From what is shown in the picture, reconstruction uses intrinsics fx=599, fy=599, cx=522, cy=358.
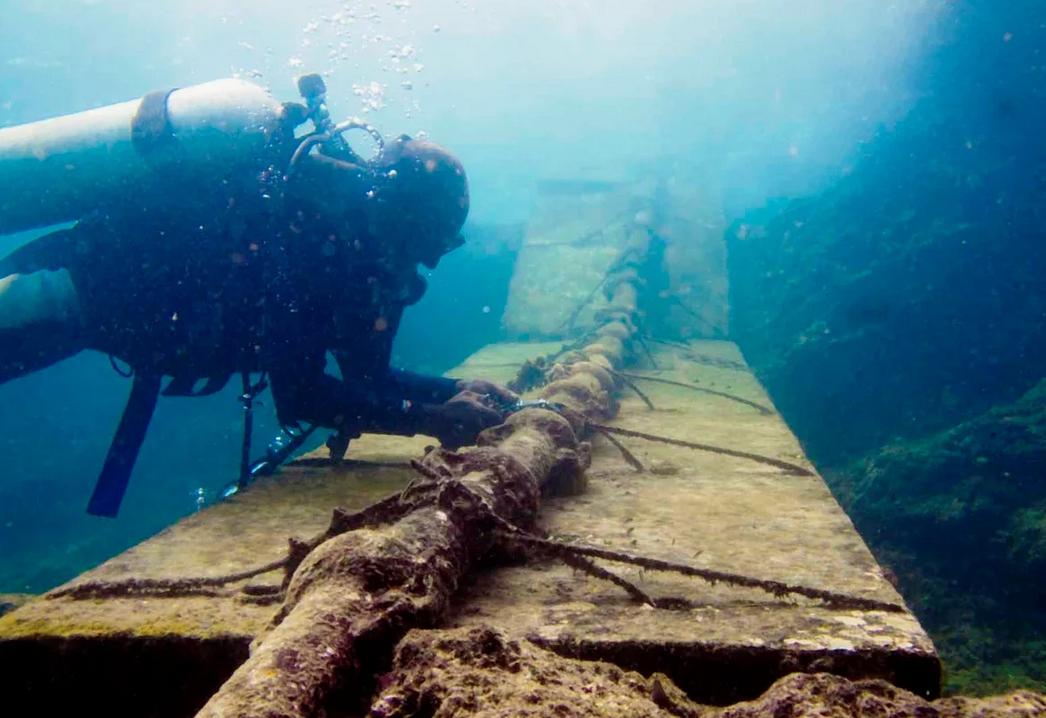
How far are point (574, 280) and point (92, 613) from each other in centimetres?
1000

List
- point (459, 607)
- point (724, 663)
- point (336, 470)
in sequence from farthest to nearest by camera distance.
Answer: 1. point (336, 470)
2. point (459, 607)
3. point (724, 663)

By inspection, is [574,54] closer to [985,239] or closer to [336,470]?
[985,239]

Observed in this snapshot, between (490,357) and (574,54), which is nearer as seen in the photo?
(490,357)

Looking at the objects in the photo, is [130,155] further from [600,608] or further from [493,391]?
[600,608]

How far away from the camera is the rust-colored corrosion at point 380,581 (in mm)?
1168

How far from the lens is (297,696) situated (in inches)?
44.7

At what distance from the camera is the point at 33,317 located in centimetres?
367

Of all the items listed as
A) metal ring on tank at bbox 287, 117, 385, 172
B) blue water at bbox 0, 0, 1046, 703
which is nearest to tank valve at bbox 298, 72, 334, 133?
metal ring on tank at bbox 287, 117, 385, 172

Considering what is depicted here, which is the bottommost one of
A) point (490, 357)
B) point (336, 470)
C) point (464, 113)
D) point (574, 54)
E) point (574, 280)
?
point (336, 470)

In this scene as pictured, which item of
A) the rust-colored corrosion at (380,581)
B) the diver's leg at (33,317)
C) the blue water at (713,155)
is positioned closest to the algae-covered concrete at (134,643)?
A: the rust-colored corrosion at (380,581)

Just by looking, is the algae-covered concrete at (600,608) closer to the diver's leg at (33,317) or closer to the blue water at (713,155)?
the diver's leg at (33,317)

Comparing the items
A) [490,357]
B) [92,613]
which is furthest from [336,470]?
[490,357]

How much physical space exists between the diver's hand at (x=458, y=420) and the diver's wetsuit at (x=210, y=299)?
12cm

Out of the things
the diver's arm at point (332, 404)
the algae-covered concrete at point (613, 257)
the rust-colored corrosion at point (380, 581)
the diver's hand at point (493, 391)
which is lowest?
the rust-colored corrosion at point (380, 581)
